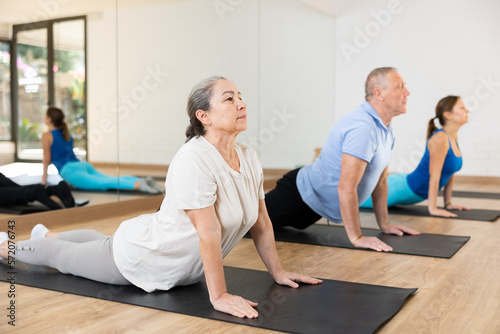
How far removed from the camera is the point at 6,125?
3.26 m

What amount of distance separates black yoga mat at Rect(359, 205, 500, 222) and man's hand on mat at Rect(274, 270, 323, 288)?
2126mm

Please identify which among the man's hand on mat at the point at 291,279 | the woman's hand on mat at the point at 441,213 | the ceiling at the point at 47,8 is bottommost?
the woman's hand on mat at the point at 441,213

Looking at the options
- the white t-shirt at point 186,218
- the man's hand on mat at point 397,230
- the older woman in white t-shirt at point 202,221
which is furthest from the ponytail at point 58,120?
the man's hand on mat at point 397,230

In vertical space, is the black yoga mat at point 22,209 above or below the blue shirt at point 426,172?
below

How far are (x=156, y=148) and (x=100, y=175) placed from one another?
67 cm

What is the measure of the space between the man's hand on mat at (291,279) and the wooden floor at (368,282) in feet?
0.64

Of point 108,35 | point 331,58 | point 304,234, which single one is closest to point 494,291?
point 304,234

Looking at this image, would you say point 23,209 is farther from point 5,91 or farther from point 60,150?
point 5,91

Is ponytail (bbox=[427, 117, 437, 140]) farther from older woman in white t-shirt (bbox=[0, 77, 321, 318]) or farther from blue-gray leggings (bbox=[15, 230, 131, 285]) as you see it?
blue-gray leggings (bbox=[15, 230, 131, 285])

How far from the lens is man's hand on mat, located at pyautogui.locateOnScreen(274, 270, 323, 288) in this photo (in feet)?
6.64

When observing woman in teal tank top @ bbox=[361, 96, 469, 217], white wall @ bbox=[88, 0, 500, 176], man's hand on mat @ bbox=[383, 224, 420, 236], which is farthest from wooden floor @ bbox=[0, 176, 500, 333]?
white wall @ bbox=[88, 0, 500, 176]

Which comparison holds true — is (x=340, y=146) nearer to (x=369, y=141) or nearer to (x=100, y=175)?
(x=369, y=141)

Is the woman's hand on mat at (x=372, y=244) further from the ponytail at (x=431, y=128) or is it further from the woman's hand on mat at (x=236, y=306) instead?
the ponytail at (x=431, y=128)

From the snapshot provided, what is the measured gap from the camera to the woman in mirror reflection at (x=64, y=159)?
3.50m
